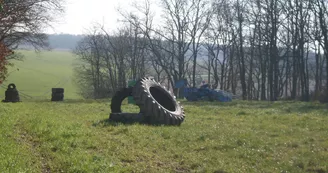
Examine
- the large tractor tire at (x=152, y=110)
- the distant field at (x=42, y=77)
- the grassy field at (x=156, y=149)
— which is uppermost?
the distant field at (x=42, y=77)

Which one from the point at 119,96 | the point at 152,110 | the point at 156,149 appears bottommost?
the point at 156,149

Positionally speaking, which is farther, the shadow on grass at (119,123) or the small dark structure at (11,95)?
the small dark structure at (11,95)

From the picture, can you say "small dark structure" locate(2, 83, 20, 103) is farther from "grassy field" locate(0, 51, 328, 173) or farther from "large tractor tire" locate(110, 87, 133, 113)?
"grassy field" locate(0, 51, 328, 173)

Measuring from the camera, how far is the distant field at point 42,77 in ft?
231

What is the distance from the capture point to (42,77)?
279 ft

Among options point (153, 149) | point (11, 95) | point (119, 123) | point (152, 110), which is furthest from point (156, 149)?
point (11, 95)

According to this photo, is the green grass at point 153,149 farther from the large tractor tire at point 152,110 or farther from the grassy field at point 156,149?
the large tractor tire at point 152,110

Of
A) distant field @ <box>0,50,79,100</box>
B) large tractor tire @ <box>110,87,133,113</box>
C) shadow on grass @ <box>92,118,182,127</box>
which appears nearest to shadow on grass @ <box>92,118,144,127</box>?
shadow on grass @ <box>92,118,182,127</box>

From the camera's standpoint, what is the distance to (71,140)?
835 cm

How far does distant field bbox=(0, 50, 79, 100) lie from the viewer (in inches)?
2770

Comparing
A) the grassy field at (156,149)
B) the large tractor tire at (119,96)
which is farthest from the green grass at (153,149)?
the large tractor tire at (119,96)

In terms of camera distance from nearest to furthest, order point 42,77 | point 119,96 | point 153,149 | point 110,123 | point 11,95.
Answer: point 153,149 → point 110,123 → point 119,96 → point 11,95 → point 42,77

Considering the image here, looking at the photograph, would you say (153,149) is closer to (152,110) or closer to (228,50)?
(152,110)

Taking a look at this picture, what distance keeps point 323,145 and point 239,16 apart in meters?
34.7
